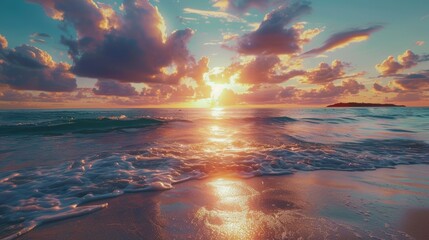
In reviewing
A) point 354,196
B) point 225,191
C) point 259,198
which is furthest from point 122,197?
point 354,196

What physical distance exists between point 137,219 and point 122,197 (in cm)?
115

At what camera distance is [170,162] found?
738 centimetres

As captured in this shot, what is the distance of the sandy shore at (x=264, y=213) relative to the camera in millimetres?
3090

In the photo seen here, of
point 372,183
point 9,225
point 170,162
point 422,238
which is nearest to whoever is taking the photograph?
point 422,238

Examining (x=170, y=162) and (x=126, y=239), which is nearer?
(x=126, y=239)

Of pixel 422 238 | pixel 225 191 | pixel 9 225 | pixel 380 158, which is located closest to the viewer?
pixel 422 238

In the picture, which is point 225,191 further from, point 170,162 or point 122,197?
point 170,162

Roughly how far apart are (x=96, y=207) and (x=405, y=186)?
651 centimetres

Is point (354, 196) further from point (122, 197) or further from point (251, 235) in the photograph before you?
point (122, 197)

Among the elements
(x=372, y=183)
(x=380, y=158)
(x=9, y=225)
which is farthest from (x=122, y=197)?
(x=380, y=158)

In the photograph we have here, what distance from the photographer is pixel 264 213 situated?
12.1 feet

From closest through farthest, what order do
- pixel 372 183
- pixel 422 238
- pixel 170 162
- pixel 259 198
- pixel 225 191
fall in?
1. pixel 422 238
2. pixel 259 198
3. pixel 225 191
4. pixel 372 183
5. pixel 170 162

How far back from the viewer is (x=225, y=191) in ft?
15.8

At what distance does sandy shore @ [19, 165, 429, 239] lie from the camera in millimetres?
3090
